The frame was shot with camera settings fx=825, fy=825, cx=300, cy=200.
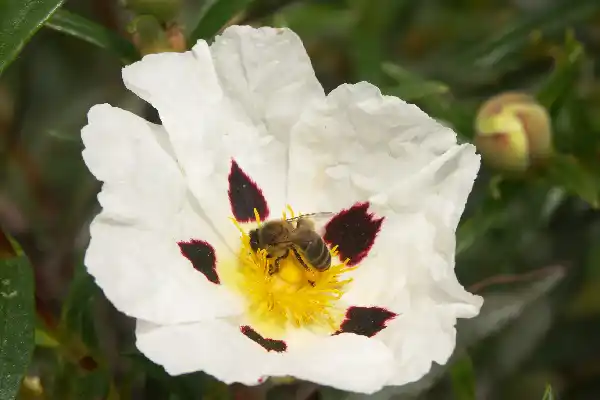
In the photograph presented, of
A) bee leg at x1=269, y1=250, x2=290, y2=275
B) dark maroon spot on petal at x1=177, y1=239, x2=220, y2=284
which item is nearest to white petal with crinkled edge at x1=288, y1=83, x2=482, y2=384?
bee leg at x1=269, y1=250, x2=290, y2=275

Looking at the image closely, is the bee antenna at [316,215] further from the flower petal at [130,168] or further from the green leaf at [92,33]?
the green leaf at [92,33]

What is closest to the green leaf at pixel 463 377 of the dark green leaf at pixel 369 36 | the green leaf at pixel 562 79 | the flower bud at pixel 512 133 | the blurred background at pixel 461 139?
the blurred background at pixel 461 139

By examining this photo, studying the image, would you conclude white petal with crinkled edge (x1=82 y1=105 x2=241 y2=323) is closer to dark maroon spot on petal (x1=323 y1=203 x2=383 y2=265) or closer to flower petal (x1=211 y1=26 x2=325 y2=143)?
flower petal (x1=211 y1=26 x2=325 y2=143)

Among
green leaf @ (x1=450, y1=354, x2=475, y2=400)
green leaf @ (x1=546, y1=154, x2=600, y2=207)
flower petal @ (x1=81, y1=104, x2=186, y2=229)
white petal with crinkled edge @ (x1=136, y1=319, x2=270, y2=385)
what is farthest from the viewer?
green leaf @ (x1=546, y1=154, x2=600, y2=207)

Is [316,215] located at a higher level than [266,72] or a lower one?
lower

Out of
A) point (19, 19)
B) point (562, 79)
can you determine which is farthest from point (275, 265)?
point (562, 79)

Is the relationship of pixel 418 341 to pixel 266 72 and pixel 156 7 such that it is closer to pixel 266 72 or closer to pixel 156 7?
pixel 266 72
